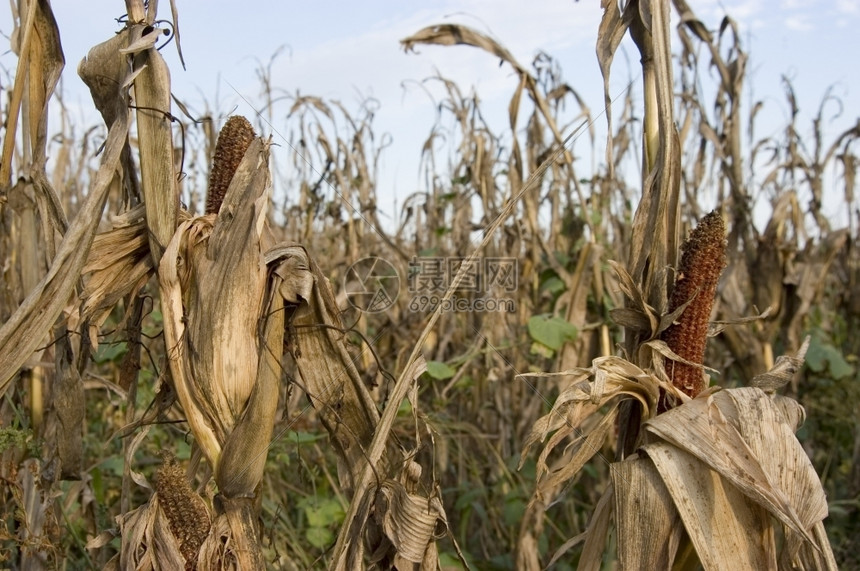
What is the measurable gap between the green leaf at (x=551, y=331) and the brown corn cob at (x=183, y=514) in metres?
1.70

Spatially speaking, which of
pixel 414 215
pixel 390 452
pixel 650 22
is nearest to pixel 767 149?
pixel 414 215

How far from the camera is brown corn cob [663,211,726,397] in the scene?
4.45 ft

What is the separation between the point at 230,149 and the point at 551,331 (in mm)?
1725

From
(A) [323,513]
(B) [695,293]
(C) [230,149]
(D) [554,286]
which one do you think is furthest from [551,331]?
(C) [230,149]

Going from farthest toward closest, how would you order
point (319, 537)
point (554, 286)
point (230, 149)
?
point (554, 286), point (319, 537), point (230, 149)

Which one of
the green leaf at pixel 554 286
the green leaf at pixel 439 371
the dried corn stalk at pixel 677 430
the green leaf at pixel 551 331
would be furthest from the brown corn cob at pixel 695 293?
the green leaf at pixel 554 286

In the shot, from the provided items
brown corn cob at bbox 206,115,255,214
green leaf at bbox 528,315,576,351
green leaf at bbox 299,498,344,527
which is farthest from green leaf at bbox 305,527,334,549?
brown corn cob at bbox 206,115,255,214

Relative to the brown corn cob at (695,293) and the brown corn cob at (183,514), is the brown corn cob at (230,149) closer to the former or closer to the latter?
the brown corn cob at (183,514)

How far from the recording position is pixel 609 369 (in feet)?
4.51

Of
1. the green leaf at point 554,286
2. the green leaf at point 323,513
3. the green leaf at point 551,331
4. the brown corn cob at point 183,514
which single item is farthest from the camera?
the green leaf at point 554,286

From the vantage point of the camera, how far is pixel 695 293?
4.46ft

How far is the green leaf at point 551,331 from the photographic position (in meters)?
2.83

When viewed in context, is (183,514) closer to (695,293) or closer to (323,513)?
(695,293)

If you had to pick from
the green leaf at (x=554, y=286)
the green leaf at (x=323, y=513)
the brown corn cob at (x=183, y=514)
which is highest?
the green leaf at (x=554, y=286)
